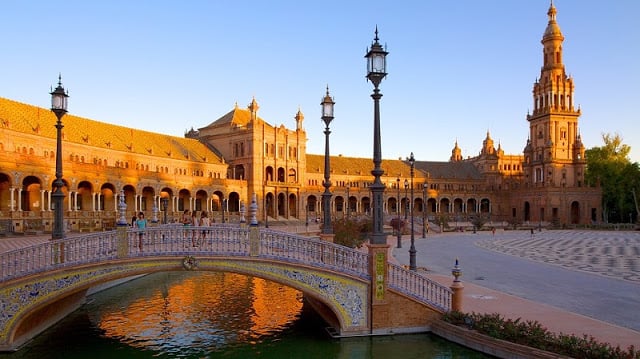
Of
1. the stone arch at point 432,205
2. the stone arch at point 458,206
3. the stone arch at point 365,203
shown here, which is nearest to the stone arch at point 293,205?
the stone arch at point 365,203

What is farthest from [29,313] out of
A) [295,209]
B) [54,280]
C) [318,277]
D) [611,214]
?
[611,214]

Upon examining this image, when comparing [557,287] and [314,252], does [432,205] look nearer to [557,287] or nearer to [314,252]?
[557,287]

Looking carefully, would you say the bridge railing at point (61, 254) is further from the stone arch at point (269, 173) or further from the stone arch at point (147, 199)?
the stone arch at point (269, 173)

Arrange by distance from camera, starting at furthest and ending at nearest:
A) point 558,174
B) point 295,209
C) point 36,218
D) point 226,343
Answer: point 558,174 → point 295,209 → point 36,218 → point 226,343

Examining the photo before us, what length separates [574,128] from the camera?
314ft

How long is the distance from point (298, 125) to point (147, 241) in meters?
72.2

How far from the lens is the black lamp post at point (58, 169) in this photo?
51.4 feet

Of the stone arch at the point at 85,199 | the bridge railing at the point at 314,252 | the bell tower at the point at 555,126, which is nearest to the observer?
the bridge railing at the point at 314,252

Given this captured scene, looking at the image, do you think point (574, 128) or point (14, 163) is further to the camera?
point (574, 128)

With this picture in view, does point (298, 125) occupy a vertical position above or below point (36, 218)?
above

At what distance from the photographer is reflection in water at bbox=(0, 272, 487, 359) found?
562 inches

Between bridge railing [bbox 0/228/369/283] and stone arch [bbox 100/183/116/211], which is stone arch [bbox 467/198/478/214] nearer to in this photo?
stone arch [bbox 100/183/116/211]

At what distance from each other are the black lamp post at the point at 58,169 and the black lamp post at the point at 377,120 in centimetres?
970

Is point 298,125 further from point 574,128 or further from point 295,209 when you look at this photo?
point 574,128
